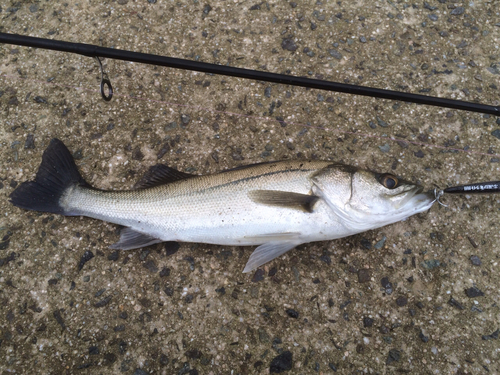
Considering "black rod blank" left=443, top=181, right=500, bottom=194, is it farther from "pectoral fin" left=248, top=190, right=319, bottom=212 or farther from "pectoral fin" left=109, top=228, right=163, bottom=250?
"pectoral fin" left=109, top=228, right=163, bottom=250

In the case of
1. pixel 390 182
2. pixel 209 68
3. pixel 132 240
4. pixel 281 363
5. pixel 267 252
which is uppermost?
pixel 209 68

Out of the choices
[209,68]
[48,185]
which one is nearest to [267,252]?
[209,68]

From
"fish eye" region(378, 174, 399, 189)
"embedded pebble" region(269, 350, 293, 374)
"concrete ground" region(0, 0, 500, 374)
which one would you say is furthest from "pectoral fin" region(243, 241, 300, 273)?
"fish eye" region(378, 174, 399, 189)

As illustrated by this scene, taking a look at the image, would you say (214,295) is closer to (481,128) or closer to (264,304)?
(264,304)

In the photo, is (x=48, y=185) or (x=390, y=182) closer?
(x=390, y=182)

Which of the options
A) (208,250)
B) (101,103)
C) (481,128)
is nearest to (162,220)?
(208,250)

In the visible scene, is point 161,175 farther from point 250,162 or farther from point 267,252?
point 267,252
